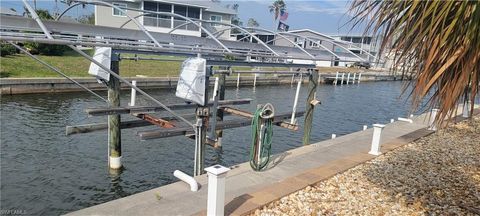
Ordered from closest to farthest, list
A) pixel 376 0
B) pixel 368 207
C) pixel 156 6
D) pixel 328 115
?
pixel 376 0 → pixel 368 207 → pixel 328 115 → pixel 156 6

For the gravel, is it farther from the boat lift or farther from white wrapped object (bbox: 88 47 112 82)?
white wrapped object (bbox: 88 47 112 82)

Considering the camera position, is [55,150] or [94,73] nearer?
[94,73]

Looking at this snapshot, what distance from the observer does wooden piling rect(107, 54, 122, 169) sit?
28.0ft

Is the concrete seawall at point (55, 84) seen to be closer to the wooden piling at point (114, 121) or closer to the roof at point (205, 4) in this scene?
the wooden piling at point (114, 121)

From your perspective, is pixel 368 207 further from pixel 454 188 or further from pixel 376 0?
pixel 376 0

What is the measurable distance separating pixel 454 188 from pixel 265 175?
3.53 metres

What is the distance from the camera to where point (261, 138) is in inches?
281

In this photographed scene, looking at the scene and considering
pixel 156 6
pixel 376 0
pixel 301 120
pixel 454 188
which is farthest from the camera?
pixel 156 6

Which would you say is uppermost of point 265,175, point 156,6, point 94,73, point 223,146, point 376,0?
point 156,6

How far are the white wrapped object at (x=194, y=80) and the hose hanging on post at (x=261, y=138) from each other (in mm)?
1333

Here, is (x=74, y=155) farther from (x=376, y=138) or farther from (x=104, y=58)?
(x=376, y=138)

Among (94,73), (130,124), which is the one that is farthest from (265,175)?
(94,73)

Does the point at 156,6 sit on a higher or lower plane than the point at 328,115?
higher

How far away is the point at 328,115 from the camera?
20656 millimetres
